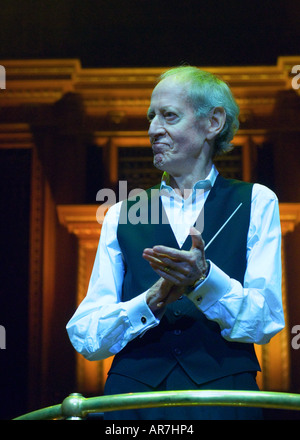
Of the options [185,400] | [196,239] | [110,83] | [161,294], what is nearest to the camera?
[185,400]

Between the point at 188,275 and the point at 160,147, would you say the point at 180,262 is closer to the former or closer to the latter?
the point at 188,275

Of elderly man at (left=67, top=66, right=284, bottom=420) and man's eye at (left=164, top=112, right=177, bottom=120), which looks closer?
elderly man at (left=67, top=66, right=284, bottom=420)

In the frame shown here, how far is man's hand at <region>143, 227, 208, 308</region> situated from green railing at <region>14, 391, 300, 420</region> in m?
0.33

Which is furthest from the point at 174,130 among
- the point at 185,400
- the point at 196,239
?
the point at 185,400

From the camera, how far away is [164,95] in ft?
6.30

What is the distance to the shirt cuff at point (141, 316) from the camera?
5.52ft

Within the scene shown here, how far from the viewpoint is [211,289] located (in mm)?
1614

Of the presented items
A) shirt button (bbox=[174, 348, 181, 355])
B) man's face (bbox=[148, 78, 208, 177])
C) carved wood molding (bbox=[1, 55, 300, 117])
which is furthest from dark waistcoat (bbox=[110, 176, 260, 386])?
carved wood molding (bbox=[1, 55, 300, 117])

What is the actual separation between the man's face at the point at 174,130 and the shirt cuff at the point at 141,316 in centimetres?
39

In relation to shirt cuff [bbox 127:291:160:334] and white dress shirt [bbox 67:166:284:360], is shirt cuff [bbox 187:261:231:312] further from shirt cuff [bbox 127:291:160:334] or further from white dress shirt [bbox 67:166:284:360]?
shirt cuff [bbox 127:291:160:334]

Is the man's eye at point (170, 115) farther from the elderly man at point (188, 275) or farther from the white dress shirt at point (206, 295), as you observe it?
the white dress shirt at point (206, 295)

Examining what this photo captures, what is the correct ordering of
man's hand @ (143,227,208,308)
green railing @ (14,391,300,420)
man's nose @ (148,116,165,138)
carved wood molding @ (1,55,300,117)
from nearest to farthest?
1. green railing @ (14,391,300,420)
2. man's hand @ (143,227,208,308)
3. man's nose @ (148,116,165,138)
4. carved wood molding @ (1,55,300,117)

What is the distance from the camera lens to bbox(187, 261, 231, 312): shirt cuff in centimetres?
160

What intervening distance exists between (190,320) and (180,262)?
23cm
